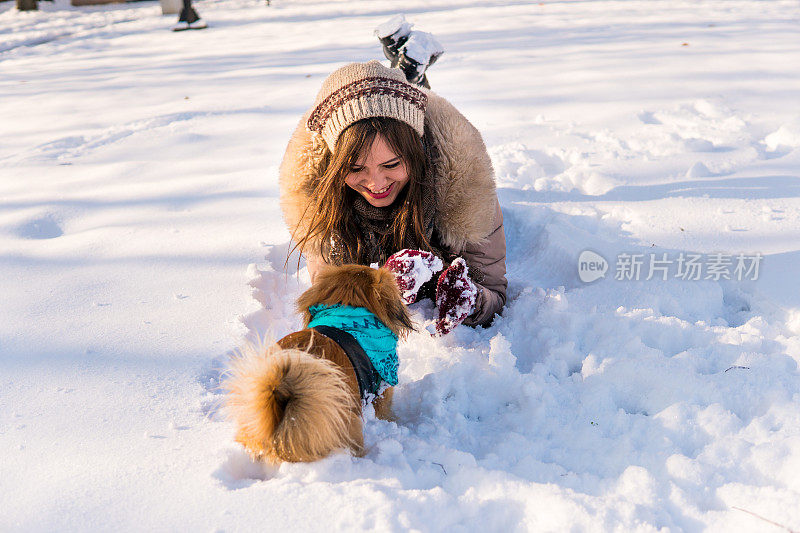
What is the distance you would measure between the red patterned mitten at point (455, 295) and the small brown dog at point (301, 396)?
0.52 metres

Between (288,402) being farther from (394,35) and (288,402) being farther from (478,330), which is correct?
(394,35)

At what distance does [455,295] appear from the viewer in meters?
2.16

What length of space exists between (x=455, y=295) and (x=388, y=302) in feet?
1.28

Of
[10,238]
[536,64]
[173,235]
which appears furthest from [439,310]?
[536,64]

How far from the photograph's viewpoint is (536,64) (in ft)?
19.5

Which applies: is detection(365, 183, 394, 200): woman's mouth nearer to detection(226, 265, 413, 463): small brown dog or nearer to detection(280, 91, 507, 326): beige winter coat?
detection(280, 91, 507, 326): beige winter coat

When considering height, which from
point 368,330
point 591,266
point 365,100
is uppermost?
point 365,100

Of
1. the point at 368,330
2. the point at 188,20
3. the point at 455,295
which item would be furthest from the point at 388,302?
the point at 188,20

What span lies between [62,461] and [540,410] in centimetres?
141

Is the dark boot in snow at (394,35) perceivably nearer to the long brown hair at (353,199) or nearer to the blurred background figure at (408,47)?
the blurred background figure at (408,47)

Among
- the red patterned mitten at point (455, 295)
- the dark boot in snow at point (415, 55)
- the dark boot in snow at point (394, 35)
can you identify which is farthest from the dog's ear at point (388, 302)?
the dark boot in snow at point (394, 35)

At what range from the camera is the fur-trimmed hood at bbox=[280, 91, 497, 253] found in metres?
2.16

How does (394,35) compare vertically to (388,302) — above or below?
above

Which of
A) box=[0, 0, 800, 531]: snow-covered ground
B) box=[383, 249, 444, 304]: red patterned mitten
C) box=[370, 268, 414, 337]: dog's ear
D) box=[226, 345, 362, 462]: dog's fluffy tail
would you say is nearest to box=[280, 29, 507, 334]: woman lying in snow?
box=[383, 249, 444, 304]: red patterned mitten
